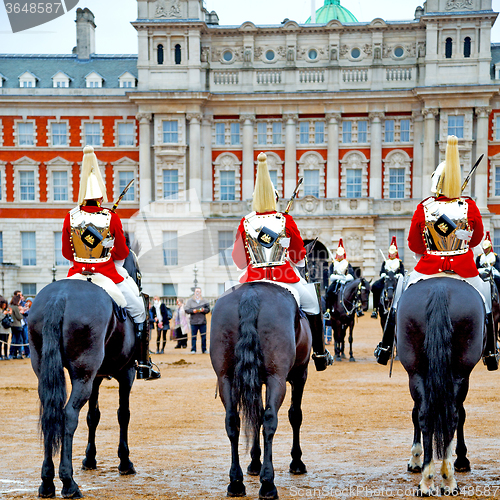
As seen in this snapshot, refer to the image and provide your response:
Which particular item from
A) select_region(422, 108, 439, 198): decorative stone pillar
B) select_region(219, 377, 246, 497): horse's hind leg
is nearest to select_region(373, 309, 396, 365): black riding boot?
select_region(219, 377, 246, 497): horse's hind leg

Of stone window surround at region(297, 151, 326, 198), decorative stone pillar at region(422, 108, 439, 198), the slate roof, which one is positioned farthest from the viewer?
the slate roof

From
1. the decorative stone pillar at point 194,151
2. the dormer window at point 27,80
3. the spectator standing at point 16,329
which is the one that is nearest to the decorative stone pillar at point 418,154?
the decorative stone pillar at point 194,151

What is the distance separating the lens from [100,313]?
6828mm

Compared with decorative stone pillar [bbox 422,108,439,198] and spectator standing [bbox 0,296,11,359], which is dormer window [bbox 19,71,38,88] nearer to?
decorative stone pillar [bbox 422,108,439,198]

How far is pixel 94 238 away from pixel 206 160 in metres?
36.4

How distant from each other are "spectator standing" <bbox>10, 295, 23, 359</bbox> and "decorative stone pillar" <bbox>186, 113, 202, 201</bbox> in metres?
21.7

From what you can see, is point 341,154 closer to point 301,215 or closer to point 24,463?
point 301,215

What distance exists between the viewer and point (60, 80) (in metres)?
44.6

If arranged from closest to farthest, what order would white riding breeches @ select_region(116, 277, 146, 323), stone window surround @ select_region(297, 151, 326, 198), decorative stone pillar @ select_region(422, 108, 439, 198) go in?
1. white riding breeches @ select_region(116, 277, 146, 323)
2. decorative stone pillar @ select_region(422, 108, 439, 198)
3. stone window surround @ select_region(297, 151, 326, 198)

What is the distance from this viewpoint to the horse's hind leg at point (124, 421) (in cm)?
740

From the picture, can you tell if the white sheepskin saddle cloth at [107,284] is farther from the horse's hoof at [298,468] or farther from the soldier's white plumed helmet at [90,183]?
the horse's hoof at [298,468]

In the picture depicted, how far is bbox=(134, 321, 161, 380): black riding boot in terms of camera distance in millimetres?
8008

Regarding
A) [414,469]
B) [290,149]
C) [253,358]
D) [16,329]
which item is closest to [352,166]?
[290,149]

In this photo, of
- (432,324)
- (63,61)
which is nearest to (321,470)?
(432,324)
